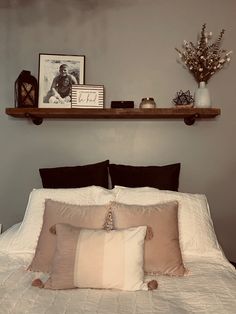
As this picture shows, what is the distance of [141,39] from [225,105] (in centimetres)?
81

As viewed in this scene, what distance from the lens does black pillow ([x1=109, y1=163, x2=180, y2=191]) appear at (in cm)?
235

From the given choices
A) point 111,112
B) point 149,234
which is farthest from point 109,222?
point 111,112

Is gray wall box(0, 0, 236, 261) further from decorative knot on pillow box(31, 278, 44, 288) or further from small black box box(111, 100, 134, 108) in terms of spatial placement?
decorative knot on pillow box(31, 278, 44, 288)

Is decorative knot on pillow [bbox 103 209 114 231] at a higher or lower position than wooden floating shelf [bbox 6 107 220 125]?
lower

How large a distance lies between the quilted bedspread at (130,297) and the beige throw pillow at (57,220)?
3.0 inches

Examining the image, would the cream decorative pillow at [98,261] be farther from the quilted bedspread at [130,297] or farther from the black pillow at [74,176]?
the black pillow at [74,176]

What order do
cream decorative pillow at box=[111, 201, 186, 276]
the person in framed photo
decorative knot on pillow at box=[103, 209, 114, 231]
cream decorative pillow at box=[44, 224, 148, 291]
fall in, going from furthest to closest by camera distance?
the person in framed photo → decorative knot on pillow at box=[103, 209, 114, 231] → cream decorative pillow at box=[111, 201, 186, 276] → cream decorative pillow at box=[44, 224, 148, 291]

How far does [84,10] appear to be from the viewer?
2.63m

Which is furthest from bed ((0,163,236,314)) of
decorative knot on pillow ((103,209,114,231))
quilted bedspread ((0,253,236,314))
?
decorative knot on pillow ((103,209,114,231))

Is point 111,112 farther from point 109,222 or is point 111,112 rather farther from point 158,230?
point 158,230

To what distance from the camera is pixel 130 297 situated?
1.47 m

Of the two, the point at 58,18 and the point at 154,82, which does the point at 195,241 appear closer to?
the point at 154,82

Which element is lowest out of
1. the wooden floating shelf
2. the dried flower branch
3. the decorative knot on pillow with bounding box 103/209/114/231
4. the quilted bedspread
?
the quilted bedspread

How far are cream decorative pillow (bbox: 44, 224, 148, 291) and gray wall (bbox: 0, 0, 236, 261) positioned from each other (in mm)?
1071
